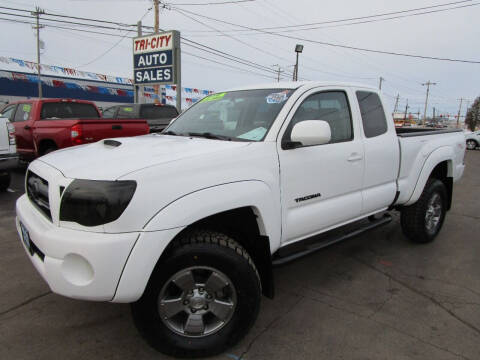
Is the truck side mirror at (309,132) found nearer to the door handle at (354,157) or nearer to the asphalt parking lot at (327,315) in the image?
the door handle at (354,157)

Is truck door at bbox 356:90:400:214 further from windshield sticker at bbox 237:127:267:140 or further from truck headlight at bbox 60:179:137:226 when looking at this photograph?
truck headlight at bbox 60:179:137:226

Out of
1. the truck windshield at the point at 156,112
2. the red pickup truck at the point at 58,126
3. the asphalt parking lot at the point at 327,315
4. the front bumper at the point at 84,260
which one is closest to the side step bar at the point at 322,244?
the asphalt parking lot at the point at 327,315

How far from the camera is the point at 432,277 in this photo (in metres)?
3.53

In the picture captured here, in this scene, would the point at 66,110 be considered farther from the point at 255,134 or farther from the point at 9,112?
the point at 255,134

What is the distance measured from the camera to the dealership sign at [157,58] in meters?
12.3

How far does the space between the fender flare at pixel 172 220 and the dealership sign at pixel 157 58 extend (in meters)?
10.9

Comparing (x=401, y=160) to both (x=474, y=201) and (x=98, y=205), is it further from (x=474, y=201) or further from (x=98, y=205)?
(x=474, y=201)

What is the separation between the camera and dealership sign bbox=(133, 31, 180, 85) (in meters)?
12.3

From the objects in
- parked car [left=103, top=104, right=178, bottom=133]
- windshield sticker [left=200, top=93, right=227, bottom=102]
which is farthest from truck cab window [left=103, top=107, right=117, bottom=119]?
windshield sticker [left=200, top=93, right=227, bottom=102]

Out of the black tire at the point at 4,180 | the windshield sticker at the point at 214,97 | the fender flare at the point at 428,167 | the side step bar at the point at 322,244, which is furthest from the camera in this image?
the black tire at the point at 4,180

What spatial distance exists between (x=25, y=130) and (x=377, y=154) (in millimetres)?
7266

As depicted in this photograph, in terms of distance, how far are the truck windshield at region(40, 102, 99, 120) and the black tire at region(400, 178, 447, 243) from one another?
7058 mm

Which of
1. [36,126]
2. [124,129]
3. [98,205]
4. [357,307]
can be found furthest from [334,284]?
[36,126]

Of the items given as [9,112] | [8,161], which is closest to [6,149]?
[8,161]
